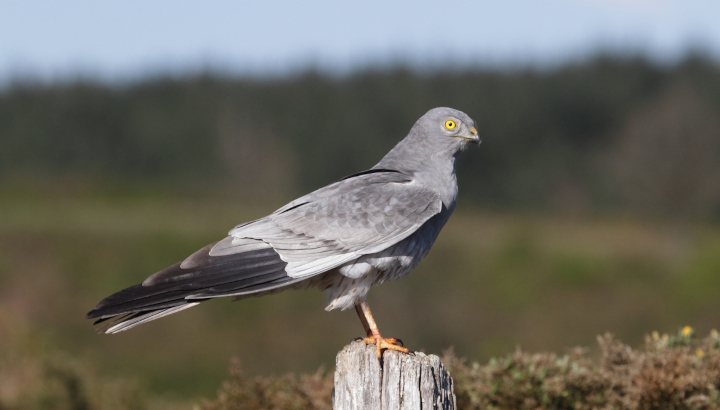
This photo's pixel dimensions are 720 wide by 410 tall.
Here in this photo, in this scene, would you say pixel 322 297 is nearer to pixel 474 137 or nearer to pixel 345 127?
pixel 474 137

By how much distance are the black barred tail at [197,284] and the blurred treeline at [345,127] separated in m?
24.2

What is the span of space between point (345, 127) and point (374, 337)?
2906 cm

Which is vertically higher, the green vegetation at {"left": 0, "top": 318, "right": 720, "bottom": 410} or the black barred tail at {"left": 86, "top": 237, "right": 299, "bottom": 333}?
the black barred tail at {"left": 86, "top": 237, "right": 299, "bottom": 333}

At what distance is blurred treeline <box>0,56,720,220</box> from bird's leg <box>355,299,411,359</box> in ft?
77.9

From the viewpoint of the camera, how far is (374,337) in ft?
14.3

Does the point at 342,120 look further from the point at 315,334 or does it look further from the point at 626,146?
Result: the point at 315,334

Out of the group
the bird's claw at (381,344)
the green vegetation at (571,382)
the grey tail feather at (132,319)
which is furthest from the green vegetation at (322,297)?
the bird's claw at (381,344)

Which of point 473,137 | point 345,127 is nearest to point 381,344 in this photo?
point 473,137

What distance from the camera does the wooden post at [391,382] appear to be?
3.92 metres

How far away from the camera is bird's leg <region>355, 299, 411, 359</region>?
14.0 feet

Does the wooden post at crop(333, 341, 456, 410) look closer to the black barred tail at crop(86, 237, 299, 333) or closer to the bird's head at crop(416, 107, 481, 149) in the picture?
the black barred tail at crop(86, 237, 299, 333)

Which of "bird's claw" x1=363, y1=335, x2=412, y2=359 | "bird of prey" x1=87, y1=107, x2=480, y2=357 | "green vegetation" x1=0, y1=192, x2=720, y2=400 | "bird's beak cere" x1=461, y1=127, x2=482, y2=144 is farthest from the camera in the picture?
"green vegetation" x1=0, y1=192, x2=720, y2=400

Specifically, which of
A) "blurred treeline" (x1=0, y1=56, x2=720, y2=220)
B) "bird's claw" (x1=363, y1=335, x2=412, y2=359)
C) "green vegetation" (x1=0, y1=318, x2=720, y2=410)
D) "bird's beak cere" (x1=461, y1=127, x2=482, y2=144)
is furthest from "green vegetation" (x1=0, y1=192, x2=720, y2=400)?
"bird's beak cere" (x1=461, y1=127, x2=482, y2=144)

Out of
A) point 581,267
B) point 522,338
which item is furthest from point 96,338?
point 581,267
